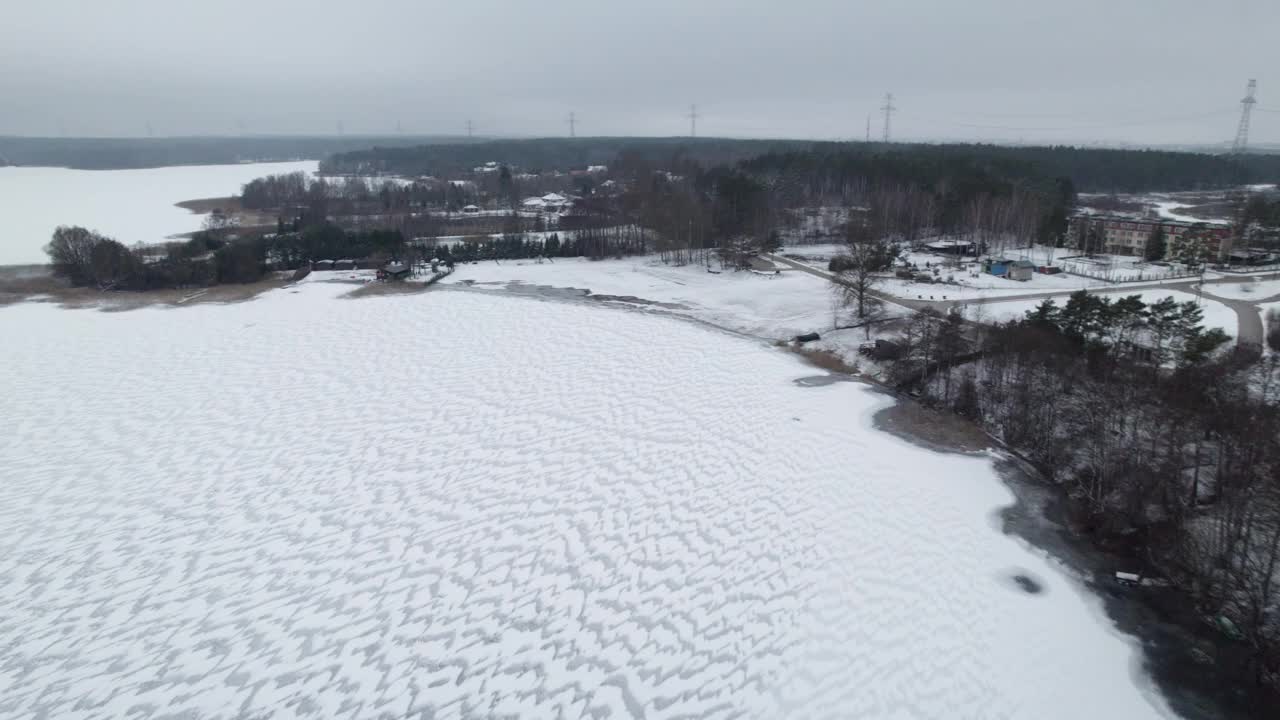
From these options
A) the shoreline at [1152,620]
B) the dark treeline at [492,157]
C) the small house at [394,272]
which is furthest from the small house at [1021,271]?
the dark treeline at [492,157]

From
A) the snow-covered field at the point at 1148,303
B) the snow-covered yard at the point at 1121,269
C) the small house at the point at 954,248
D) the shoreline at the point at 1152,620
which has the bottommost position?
the shoreline at the point at 1152,620

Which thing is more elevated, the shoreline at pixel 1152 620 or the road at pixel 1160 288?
the road at pixel 1160 288

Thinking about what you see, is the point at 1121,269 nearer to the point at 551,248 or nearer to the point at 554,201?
the point at 551,248

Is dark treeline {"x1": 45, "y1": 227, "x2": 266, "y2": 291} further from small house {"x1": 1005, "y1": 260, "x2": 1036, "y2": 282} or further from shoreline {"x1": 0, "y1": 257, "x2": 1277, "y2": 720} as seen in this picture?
small house {"x1": 1005, "y1": 260, "x2": 1036, "y2": 282}

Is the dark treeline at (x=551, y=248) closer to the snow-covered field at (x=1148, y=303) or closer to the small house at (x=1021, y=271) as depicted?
the small house at (x=1021, y=271)

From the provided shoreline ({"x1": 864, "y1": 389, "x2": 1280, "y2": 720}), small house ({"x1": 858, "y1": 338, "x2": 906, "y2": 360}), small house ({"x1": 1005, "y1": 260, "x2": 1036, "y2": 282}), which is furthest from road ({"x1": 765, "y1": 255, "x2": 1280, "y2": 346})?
shoreline ({"x1": 864, "y1": 389, "x2": 1280, "y2": 720})

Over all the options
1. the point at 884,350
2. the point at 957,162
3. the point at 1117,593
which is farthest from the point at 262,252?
the point at 957,162

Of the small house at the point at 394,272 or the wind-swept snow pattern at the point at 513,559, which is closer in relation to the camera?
the wind-swept snow pattern at the point at 513,559
